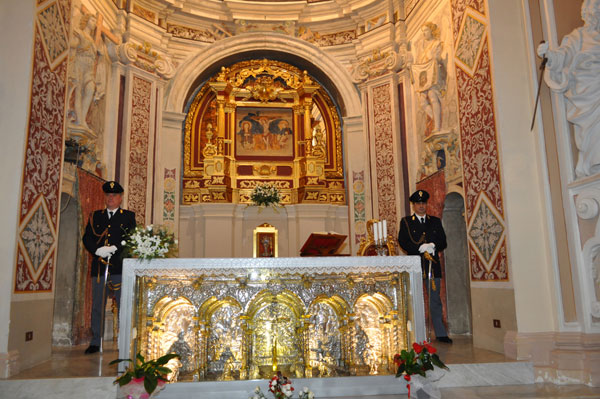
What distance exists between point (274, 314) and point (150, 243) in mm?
1899

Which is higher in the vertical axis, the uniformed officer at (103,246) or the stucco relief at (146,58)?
the stucco relief at (146,58)

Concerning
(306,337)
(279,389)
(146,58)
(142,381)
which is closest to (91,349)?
(142,381)

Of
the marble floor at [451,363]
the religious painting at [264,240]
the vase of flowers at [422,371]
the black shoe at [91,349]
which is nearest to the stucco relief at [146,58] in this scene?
the religious painting at [264,240]

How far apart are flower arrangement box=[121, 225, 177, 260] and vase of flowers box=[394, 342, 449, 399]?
2.87m

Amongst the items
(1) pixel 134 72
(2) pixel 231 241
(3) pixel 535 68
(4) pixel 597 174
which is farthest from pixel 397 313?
(1) pixel 134 72

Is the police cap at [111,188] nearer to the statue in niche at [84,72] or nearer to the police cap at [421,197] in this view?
the statue in niche at [84,72]

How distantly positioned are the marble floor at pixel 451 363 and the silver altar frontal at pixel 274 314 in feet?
1.93

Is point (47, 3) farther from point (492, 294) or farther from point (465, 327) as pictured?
point (465, 327)

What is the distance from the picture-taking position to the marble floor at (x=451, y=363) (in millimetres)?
4906

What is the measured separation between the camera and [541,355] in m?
5.73

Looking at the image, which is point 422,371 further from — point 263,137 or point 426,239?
point 263,137

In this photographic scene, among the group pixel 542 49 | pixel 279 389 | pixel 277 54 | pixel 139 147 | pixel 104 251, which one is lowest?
pixel 279 389

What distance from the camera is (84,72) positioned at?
8.45 m

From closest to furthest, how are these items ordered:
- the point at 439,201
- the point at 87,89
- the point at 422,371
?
1. the point at 422,371
2. the point at 87,89
3. the point at 439,201
